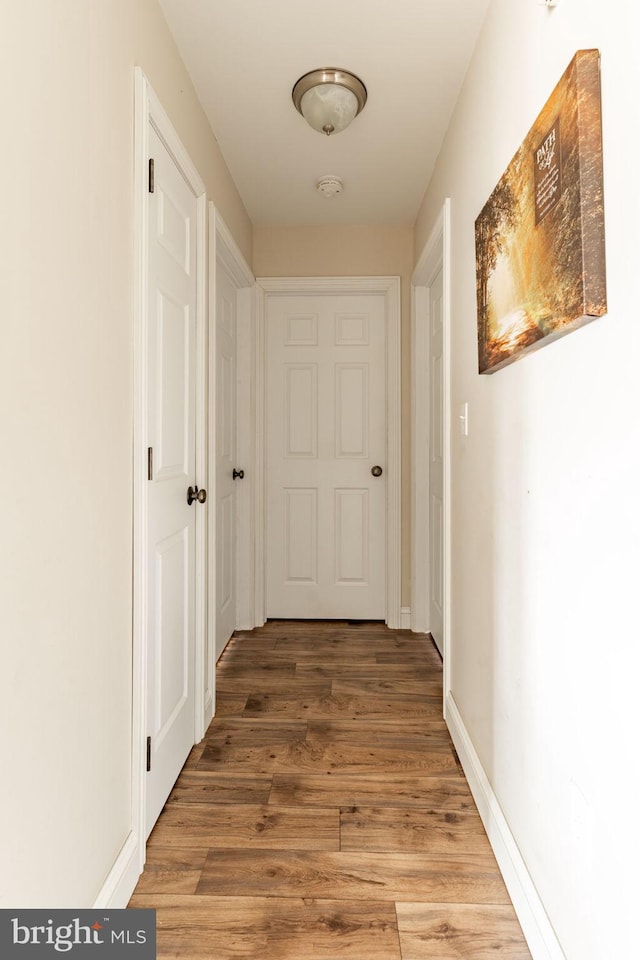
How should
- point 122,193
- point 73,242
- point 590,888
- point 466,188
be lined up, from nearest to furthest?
point 590,888
point 73,242
point 122,193
point 466,188

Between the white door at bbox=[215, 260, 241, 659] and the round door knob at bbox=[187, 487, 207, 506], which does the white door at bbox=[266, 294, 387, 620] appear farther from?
the round door knob at bbox=[187, 487, 207, 506]

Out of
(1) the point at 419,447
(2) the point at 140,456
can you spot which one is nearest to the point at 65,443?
(2) the point at 140,456

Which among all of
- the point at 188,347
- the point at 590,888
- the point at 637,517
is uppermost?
the point at 188,347

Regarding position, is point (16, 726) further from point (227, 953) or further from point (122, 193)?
point (122, 193)

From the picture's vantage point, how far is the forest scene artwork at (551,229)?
936mm

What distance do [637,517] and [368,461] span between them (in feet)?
8.90

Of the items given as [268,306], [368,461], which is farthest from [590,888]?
[268,306]

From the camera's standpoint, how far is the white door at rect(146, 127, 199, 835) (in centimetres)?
162

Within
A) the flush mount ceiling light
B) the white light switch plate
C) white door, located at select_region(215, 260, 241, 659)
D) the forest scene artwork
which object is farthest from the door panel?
the forest scene artwork

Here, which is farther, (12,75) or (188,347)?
(188,347)

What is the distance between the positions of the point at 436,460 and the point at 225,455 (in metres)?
1.13

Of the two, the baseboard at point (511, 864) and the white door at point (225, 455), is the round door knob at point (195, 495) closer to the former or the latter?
the white door at point (225, 455)

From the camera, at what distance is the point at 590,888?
98cm

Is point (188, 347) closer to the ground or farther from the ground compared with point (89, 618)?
farther from the ground
